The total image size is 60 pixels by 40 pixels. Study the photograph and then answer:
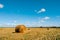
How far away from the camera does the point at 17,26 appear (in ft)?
97.0

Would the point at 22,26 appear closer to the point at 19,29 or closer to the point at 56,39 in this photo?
the point at 19,29

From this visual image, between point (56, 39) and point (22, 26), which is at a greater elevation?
point (22, 26)

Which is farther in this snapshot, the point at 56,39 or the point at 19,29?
the point at 19,29

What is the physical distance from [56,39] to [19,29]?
16876 millimetres

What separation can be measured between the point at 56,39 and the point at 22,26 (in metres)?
17.6

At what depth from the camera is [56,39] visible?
12250 mm

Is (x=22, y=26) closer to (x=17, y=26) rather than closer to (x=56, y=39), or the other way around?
(x=17, y=26)

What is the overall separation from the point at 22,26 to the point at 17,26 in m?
1.05

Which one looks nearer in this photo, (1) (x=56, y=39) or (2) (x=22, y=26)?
(1) (x=56, y=39)

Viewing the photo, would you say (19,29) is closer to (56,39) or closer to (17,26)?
(17,26)

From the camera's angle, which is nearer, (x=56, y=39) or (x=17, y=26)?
(x=56, y=39)

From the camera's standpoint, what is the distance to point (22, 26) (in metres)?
29.4

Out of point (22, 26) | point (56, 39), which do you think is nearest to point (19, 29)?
point (22, 26)

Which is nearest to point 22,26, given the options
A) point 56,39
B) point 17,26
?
point 17,26
